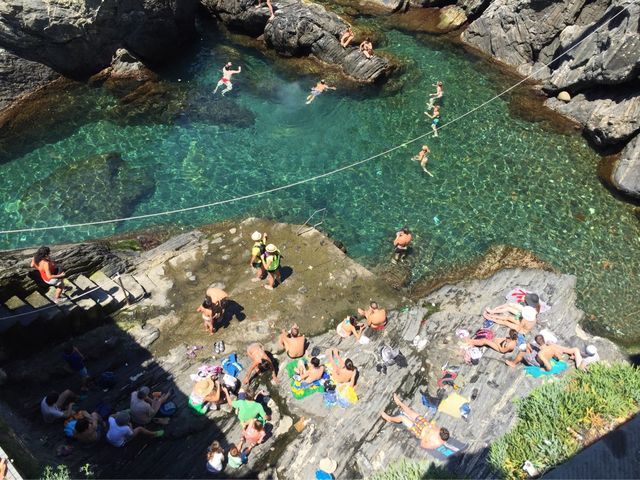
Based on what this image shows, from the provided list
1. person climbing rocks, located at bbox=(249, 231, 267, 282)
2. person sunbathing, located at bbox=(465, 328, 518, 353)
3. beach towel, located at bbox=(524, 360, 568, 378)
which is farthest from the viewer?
person climbing rocks, located at bbox=(249, 231, 267, 282)

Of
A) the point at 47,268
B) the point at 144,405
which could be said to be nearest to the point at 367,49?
the point at 47,268

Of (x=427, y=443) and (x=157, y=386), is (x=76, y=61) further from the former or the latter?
(x=427, y=443)

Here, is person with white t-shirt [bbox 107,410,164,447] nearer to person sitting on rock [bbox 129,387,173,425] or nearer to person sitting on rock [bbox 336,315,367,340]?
person sitting on rock [bbox 129,387,173,425]

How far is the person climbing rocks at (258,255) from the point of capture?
565 inches

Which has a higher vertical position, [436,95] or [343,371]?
[436,95]

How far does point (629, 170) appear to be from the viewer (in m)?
18.8

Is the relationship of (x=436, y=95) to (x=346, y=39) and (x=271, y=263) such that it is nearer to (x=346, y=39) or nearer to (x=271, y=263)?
(x=346, y=39)

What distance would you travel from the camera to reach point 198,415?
1173cm

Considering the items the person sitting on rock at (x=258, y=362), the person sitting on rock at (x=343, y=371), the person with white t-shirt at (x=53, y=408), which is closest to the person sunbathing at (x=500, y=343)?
the person sitting on rock at (x=343, y=371)

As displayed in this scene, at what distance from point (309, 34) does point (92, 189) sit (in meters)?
13.7

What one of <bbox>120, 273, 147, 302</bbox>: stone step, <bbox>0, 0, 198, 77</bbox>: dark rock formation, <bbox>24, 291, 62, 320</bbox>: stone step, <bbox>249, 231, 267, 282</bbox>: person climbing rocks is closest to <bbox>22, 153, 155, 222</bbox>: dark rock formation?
<bbox>120, 273, 147, 302</bbox>: stone step

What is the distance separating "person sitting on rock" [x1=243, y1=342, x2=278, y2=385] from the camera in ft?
40.7

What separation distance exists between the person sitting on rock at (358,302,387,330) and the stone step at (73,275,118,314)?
23.4ft

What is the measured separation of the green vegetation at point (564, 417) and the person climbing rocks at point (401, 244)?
601 cm
